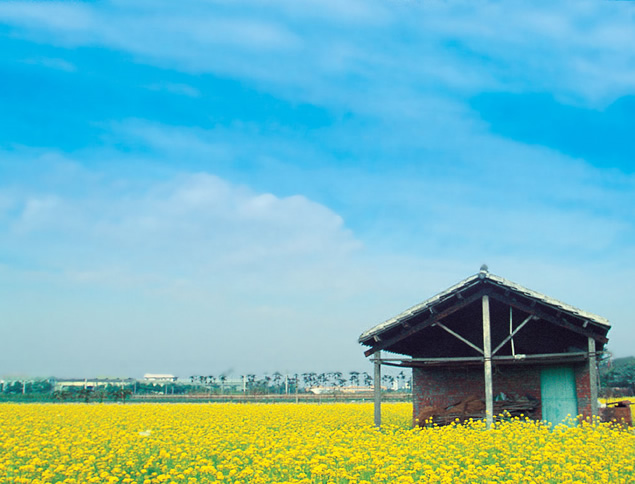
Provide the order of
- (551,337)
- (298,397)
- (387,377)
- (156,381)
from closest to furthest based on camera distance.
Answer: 1. (551,337)
2. (298,397)
3. (156,381)
4. (387,377)

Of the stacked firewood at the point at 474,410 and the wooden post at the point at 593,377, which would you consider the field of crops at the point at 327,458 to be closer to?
the wooden post at the point at 593,377

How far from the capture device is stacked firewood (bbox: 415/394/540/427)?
768 inches

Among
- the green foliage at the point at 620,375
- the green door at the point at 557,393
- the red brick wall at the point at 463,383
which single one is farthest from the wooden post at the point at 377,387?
the green foliage at the point at 620,375

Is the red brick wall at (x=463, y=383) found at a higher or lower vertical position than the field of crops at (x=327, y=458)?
higher

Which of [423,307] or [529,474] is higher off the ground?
[423,307]

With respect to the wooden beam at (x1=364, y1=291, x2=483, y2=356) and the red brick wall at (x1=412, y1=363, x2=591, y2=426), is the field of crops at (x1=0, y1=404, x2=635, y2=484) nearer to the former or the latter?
the wooden beam at (x1=364, y1=291, x2=483, y2=356)

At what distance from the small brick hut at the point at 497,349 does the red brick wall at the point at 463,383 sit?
31 millimetres

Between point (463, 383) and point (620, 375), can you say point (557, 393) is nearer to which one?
point (463, 383)

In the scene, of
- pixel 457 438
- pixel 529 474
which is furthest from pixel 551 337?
pixel 529 474

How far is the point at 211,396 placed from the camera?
188ft

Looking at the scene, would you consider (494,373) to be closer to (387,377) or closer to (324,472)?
(324,472)

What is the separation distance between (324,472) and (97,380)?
81750mm

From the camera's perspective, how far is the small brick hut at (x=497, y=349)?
16.7m

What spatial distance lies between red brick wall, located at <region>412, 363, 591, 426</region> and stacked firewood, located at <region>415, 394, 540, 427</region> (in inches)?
9.2
